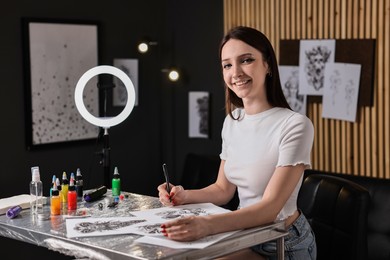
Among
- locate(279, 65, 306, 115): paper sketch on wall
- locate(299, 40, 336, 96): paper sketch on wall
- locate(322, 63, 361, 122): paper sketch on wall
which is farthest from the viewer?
locate(279, 65, 306, 115): paper sketch on wall

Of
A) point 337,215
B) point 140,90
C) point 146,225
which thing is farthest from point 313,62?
point 146,225

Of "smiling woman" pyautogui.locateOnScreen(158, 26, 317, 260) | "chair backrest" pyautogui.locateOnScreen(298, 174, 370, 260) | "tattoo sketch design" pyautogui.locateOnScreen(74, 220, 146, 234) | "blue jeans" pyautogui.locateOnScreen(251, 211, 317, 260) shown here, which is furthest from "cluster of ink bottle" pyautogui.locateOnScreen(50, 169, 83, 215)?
"chair backrest" pyautogui.locateOnScreen(298, 174, 370, 260)

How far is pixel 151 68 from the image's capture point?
19.7 feet

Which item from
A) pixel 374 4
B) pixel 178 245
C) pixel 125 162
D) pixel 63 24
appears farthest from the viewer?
pixel 125 162

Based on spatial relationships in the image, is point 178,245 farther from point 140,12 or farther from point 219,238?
point 140,12

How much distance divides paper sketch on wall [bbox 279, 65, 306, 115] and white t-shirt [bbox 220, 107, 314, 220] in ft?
7.31

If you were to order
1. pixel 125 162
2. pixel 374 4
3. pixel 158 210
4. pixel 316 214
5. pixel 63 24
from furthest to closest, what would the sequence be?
pixel 125 162 < pixel 63 24 < pixel 374 4 < pixel 316 214 < pixel 158 210

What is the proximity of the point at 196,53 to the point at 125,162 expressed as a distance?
1.14 m

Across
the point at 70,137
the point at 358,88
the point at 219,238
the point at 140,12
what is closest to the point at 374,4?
the point at 358,88

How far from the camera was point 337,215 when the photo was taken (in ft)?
10.8

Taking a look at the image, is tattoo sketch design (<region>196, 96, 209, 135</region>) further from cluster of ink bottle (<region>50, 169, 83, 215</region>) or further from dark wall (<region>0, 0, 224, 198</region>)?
cluster of ink bottle (<region>50, 169, 83, 215</region>)

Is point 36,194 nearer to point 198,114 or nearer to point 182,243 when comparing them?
point 182,243

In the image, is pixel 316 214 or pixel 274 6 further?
pixel 274 6

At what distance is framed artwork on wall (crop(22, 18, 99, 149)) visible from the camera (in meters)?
4.95
